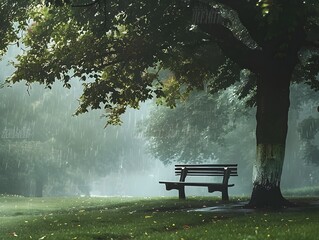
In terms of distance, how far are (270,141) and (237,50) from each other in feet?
10.5

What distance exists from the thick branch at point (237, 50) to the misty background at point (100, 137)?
25431 millimetres

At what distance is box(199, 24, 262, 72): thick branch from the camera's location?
1605 centimetres

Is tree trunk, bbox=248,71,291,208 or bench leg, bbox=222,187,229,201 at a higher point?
tree trunk, bbox=248,71,291,208

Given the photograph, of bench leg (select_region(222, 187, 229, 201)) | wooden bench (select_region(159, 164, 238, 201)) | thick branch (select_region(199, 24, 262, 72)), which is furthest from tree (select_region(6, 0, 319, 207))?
bench leg (select_region(222, 187, 229, 201))

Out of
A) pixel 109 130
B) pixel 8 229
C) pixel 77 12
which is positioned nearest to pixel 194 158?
pixel 109 130

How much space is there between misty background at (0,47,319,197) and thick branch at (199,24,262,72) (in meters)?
25.4

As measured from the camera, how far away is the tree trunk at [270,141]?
15.3m

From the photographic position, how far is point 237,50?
1614cm

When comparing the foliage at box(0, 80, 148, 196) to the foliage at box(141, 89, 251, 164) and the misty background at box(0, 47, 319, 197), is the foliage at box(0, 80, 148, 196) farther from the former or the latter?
the foliage at box(141, 89, 251, 164)

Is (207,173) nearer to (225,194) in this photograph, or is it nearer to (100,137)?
(225,194)

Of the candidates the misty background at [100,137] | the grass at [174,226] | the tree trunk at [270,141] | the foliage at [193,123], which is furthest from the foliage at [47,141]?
the tree trunk at [270,141]

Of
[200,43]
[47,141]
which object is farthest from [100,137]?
[200,43]

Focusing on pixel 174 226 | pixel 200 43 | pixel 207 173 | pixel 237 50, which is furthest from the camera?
pixel 207 173

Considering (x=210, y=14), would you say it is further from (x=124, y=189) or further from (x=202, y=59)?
(x=124, y=189)
